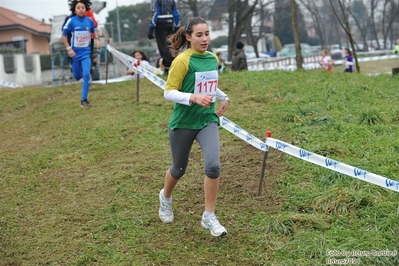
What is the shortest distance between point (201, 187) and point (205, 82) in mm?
Answer: 1876

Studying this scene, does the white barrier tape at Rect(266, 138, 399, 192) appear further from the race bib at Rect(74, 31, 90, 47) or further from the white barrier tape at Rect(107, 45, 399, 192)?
the race bib at Rect(74, 31, 90, 47)

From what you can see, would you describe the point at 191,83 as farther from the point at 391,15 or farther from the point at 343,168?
the point at 391,15

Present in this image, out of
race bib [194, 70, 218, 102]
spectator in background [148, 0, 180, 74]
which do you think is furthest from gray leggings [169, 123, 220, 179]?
spectator in background [148, 0, 180, 74]

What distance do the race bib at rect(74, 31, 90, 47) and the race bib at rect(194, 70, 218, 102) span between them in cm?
635

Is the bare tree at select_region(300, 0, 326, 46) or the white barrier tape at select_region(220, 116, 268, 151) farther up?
the bare tree at select_region(300, 0, 326, 46)

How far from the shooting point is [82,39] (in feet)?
36.9

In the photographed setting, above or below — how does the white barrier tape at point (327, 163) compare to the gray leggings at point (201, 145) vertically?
below

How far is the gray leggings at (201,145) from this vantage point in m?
5.23

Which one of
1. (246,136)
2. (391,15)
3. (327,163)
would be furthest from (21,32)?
(327,163)

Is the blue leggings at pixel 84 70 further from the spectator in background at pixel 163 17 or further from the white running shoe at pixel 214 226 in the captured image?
the white running shoe at pixel 214 226

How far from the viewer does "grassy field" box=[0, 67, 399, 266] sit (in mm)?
5168

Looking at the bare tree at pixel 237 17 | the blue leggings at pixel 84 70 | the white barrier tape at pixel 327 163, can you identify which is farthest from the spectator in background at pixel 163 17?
the bare tree at pixel 237 17

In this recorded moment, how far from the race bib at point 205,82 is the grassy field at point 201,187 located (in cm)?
135

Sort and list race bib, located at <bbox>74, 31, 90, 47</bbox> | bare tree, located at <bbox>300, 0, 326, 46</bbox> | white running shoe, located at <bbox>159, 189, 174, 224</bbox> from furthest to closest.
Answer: bare tree, located at <bbox>300, 0, 326, 46</bbox> → race bib, located at <bbox>74, 31, 90, 47</bbox> → white running shoe, located at <bbox>159, 189, 174, 224</bbox>
